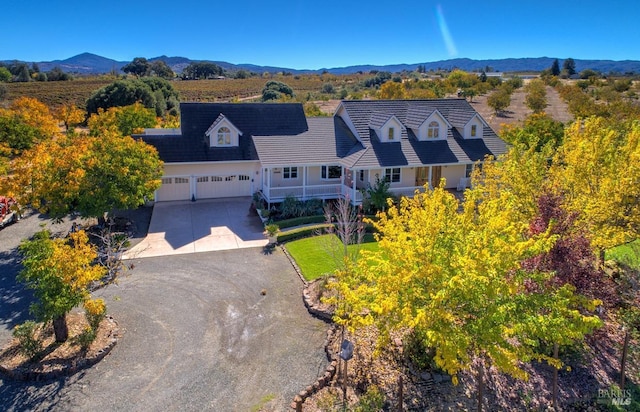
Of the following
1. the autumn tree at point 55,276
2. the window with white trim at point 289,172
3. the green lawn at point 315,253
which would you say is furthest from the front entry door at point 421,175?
the autumn tree at point 55,276

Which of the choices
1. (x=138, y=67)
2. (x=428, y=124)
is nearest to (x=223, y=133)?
(x=428, y=124)

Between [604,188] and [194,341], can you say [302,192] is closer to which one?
[194,341]

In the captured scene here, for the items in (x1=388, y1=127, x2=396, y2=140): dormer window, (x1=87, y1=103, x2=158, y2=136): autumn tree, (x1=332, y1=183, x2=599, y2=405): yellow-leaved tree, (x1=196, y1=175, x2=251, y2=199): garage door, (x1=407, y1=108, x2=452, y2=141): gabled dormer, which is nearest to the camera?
(x1=332, y1=183, x2=599, y2=405): yellow-leaved tree

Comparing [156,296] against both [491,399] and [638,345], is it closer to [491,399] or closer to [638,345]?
[491,399]

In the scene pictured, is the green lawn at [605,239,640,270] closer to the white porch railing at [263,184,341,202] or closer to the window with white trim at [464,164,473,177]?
the window with white trim at [464,164,473,177]

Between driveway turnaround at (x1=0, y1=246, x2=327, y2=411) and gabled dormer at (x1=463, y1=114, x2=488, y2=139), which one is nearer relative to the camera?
driveway turnaround at (x1=0, y1=246, x2=327, y2=411)

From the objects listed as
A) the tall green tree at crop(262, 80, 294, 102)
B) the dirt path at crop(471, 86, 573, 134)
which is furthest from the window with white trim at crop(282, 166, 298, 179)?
the tall green tree at crop(262, 80, 294, 102)

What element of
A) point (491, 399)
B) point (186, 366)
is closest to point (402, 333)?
point (491, 399)

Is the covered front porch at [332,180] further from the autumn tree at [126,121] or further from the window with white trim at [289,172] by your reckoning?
the autumn tree at [126,121]
